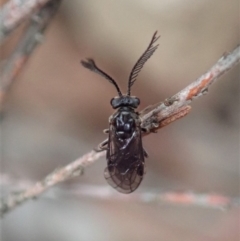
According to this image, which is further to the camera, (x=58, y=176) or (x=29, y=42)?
→ (x=29, y=42)

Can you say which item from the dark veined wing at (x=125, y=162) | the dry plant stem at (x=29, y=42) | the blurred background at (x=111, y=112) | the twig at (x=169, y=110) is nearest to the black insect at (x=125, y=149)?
the dark veined wing at (x=125, y=162)

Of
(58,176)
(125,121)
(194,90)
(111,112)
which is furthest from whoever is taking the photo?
(111,112)

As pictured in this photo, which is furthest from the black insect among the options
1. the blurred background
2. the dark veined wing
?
the blurred background

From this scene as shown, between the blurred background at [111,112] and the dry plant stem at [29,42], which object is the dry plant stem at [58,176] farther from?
the blurred background at [111,112]

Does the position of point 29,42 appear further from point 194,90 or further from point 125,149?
point 194,90

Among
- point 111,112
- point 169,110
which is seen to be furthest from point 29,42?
point 111,112

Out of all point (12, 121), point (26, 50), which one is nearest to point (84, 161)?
point (26, 50)

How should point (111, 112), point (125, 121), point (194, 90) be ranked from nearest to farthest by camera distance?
point (194, 90) < point (125, 121) < point (111, 112)
